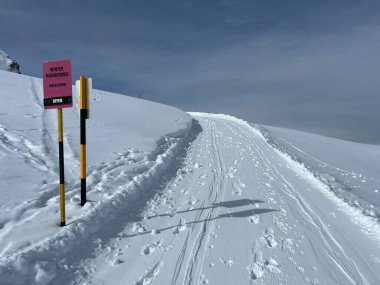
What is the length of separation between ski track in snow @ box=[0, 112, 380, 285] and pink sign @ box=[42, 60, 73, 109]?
6.33ft

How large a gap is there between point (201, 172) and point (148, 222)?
156 inches

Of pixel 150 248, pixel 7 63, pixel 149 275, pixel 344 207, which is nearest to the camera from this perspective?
pixel 149 275

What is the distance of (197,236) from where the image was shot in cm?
530

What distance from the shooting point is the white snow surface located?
4.23 m

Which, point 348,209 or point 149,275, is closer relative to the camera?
point 149,275

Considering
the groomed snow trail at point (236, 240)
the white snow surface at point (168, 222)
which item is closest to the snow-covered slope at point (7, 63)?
the white snow surface at point (168, 222)

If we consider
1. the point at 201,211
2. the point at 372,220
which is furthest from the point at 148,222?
the point at 372,220

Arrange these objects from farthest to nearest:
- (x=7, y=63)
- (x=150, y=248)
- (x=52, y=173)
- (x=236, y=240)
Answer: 1. (x=7, y=63)
2. (x=52, y=173)
3. (x=236, y=240)
4. (x=150, y=248)

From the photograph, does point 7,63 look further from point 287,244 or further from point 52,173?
point 287,244

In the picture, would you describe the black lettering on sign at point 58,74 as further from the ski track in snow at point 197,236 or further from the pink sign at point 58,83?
the ski track in snow at point 197,236

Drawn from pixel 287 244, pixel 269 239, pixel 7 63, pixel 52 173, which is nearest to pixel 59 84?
pixel 52 173

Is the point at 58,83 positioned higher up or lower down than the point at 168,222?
higher up

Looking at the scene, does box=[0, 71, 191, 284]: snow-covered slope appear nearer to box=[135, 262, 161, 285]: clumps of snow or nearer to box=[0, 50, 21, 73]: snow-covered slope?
box=[135, 262, 161, 285]: clumps of snow

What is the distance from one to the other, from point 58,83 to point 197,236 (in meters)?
3.36
